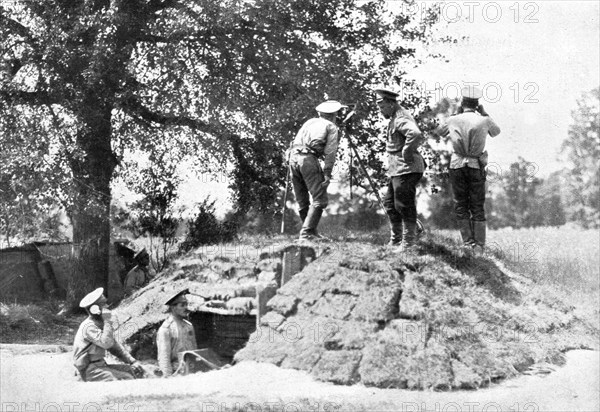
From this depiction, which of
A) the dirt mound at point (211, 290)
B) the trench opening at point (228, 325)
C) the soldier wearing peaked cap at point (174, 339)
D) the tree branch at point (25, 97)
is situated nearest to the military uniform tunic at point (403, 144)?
the trench opening at point (228, 325)

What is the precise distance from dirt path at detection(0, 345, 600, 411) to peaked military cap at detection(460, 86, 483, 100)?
446 cm

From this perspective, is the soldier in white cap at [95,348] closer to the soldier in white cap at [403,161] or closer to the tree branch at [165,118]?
the soldier in white cap at [403,161]

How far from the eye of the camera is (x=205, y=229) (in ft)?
66.5

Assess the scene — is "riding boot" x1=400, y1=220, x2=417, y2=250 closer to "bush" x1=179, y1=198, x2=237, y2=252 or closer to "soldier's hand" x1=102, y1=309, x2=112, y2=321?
"soldier's hand" x1=102, y1=309, x2=112, y2=321

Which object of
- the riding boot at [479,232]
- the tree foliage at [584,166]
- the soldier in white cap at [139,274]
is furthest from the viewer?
the tree foliage at [584,166]

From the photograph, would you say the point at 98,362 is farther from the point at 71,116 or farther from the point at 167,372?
the point at 71,116

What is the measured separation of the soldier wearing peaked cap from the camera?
10.8 meters

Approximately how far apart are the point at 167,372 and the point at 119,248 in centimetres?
1201

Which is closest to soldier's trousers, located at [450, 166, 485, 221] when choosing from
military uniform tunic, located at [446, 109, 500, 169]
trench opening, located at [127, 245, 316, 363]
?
military uniform tunic, located at [446, 109, 500, 169]

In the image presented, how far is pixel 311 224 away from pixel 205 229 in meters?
8.60

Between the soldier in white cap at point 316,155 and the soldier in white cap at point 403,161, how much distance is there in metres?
0.86

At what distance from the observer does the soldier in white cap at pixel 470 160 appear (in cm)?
1237

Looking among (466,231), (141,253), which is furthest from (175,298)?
(141,253)

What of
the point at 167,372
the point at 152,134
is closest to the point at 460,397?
the point at 167,372
